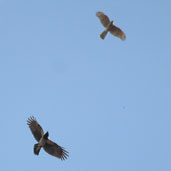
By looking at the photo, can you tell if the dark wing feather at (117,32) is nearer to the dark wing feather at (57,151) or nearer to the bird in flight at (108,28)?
the bird in flight at (108,28)

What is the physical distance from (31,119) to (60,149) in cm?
233

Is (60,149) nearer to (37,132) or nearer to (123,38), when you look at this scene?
(37,132)

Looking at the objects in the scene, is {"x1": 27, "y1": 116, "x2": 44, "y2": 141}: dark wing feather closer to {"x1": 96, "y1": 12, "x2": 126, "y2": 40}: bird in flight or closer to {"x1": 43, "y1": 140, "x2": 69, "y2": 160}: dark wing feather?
{"x1": 43, "y1": 140, "x2": 69, "y2": 160}: dark wing feather

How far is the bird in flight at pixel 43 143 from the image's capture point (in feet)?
98.6


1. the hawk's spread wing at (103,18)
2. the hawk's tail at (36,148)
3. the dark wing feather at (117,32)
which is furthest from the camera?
the dark wing feather at (117,32)

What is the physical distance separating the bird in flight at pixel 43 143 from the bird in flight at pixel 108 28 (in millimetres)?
6401

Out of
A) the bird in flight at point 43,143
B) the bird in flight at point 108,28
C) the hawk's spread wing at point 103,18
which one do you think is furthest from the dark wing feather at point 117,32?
the bird in flight at point 43,143

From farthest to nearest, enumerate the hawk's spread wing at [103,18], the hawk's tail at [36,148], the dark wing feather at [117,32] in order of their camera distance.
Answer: the dark wing feather at [117,32] → the hawk's spread wing at [103,18] → the hawk's tail at [36,148]

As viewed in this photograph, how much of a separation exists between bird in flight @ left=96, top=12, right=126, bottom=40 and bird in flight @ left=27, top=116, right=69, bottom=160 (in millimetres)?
6401

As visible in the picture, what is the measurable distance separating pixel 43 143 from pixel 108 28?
25.3ft

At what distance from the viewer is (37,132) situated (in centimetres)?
3030

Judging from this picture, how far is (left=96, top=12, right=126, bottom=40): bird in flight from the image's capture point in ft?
105

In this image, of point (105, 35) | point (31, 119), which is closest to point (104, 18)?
point (105, 35)

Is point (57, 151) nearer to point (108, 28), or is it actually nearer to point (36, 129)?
point (36, 129)
